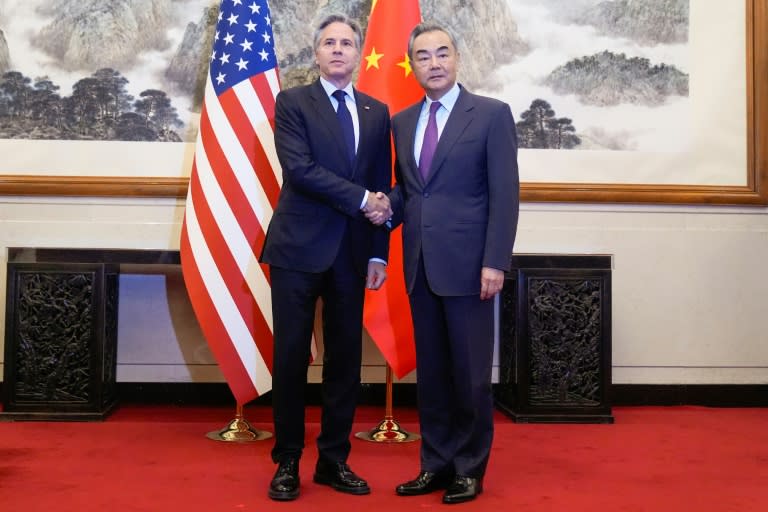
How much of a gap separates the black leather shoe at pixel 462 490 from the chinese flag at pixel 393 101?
121 cm

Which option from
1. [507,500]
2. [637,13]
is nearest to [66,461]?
[507,500]

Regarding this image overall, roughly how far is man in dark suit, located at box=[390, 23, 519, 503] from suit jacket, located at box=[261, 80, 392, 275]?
0.51 feet

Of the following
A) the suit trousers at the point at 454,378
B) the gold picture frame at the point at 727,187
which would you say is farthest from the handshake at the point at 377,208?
the gold picture frame at the point at 727,187

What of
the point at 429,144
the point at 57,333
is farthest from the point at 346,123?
the point at 57,333

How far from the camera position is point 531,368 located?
462 cm

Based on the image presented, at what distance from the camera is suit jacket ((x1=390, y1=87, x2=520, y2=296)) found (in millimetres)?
3074

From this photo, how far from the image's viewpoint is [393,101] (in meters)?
4.29

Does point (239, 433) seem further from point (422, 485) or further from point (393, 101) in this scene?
point (393, 101)

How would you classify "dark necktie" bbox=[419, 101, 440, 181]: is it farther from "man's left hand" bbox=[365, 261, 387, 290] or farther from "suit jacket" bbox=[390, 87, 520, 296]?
"man's left hand" bbox=[365, 261, 387, 290]

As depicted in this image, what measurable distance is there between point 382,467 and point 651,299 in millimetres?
2341

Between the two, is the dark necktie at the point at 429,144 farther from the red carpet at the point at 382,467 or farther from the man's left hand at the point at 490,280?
the red carpet at the point at 382,467

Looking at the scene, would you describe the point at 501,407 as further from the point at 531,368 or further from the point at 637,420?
the point at 637,420

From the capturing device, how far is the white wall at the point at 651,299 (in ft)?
16.4

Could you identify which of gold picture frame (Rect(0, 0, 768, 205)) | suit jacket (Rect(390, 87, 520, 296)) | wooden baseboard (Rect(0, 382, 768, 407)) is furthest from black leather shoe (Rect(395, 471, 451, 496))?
gold picture frame (Rect(0, 0, 768, 205))
